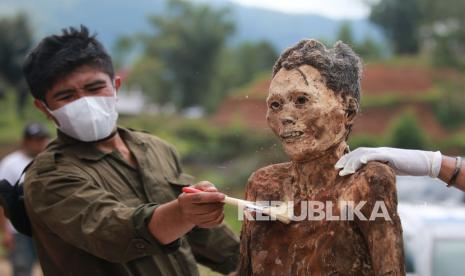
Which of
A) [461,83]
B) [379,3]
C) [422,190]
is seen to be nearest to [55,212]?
[422,190]

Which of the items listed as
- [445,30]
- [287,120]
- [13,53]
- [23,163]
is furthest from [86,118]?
[445,30]

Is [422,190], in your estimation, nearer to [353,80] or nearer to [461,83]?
[353,80]

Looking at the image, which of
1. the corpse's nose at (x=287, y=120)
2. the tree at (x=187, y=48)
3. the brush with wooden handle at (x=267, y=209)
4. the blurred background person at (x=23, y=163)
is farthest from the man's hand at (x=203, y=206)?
the tree at (x=187, y=48)

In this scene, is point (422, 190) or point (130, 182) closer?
point (130, 182)

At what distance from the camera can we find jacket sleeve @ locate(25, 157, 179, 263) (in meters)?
3.10

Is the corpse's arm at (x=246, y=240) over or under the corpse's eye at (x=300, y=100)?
under

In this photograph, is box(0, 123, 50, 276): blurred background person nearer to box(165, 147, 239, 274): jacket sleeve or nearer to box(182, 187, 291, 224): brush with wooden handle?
box(165, 147, 239, 274): jacket sleeve

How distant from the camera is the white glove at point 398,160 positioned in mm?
2598

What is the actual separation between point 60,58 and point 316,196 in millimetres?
1556

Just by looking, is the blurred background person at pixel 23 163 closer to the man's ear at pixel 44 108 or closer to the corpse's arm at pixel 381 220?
the man's ear at pixel 44 108

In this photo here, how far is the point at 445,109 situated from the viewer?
2655 cm

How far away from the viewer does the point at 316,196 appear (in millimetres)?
2656

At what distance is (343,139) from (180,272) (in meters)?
1.24

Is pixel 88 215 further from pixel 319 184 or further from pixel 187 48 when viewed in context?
pixel 187 48
